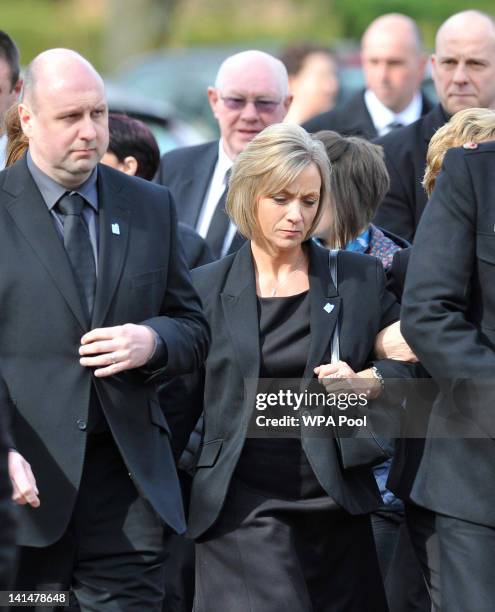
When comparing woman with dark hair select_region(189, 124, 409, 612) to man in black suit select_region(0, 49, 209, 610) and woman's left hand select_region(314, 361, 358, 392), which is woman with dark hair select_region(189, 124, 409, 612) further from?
man in black suit select_region(0, 49, 209, 610)

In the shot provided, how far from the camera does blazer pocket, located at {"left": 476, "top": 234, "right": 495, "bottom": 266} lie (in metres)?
4.55

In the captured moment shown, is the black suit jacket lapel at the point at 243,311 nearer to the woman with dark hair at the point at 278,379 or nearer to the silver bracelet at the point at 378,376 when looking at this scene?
the woman with dark hair at the point at 278,379

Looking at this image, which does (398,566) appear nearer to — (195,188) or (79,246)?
(79,246)

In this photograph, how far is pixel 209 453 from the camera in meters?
5.14

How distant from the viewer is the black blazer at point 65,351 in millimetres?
4562

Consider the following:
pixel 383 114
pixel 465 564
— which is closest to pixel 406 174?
pixel 383 114

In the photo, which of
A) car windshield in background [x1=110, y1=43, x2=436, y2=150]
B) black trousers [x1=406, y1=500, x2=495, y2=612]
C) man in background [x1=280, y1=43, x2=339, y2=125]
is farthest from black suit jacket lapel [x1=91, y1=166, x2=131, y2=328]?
car windshield in background [x1=110, y1=43, x2=436, y2=150]

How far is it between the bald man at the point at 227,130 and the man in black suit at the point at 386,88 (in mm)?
675

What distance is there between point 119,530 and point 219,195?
105 inches

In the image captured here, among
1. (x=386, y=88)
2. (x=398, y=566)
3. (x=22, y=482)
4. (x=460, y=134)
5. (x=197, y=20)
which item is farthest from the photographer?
(x=197, y=20)

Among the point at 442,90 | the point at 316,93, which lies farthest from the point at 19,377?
the point at 316,93

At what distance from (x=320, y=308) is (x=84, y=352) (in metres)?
0.96

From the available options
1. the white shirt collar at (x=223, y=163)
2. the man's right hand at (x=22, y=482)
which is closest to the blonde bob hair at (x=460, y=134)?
the man's right hand at (x=22, y=482)

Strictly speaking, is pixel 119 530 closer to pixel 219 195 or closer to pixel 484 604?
pixel 484 604
